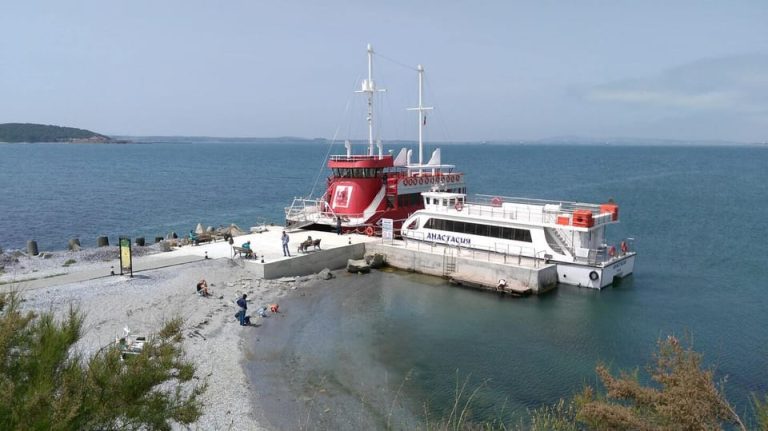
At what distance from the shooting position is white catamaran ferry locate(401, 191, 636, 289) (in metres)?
26.9

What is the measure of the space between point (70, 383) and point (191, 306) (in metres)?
15.3

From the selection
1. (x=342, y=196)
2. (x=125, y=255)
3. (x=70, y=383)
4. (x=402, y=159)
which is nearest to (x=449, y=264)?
(x=342, y=196)

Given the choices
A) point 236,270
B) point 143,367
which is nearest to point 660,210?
point 236,270

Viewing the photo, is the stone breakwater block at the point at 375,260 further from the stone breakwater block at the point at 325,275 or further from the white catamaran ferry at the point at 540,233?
the stone breakwater block at the point at 325,275

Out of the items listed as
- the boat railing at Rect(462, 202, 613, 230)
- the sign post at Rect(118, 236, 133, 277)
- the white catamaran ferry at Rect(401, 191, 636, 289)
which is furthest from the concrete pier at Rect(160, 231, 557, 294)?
the sign post at Rect(118, 236, 133, 277)

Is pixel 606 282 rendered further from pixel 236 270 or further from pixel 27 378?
pixel 27 378

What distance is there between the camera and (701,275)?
30406 mm

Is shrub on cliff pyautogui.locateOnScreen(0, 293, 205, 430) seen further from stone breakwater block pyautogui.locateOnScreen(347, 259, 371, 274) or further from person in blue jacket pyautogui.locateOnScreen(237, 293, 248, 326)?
stone breakwater block pyautogui.locateOnScreen(347, 259, 371, 274)

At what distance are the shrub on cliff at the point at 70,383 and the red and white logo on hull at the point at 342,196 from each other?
2753 centimetres

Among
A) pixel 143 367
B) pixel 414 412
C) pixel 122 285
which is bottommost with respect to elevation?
pixel 414 412

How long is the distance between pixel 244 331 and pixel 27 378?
13837 millimetres

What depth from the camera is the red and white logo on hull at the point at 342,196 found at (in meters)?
34.8

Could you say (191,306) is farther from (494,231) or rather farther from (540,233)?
(540,233)

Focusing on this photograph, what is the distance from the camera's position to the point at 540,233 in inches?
1097
